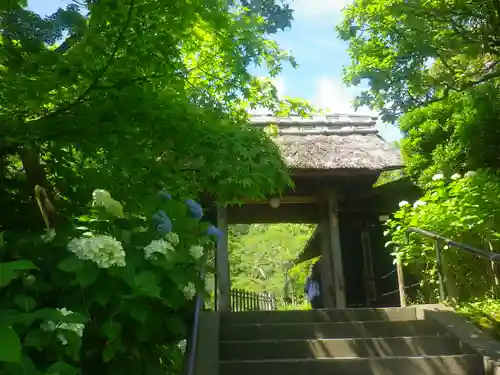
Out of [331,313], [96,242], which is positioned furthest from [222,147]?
[331,313]

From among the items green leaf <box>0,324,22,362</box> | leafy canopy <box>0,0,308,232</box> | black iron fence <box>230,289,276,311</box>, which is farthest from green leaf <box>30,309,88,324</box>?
black iron fence <box>230,289,276,311</box>

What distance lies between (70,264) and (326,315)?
11.6 feet

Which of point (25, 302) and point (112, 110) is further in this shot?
point (112, 110)

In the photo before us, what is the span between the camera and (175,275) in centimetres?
186

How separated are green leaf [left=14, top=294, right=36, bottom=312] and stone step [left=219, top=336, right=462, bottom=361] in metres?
2.68

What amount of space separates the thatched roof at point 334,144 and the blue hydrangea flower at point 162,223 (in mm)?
4813

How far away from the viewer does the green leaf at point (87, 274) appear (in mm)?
1614

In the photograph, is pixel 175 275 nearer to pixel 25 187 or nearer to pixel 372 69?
pixel 25 187

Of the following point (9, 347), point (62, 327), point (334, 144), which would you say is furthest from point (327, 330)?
point (334, 144)

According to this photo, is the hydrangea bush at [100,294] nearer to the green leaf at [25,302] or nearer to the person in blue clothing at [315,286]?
the green leaf at [25,302]

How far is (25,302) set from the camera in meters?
1.49

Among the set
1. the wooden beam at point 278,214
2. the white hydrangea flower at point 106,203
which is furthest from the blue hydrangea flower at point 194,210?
the wooden beam at point 278,214

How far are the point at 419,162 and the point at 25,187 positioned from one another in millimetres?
5749

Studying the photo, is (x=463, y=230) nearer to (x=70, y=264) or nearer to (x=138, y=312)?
(x=138, y=312)
